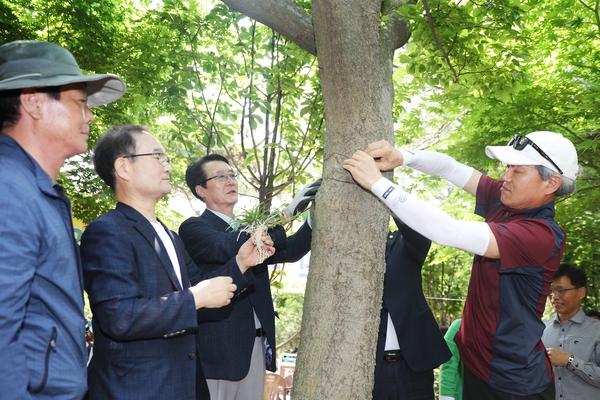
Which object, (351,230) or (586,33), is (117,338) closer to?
(351,230)

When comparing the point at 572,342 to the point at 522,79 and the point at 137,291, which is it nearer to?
the point at 522,79

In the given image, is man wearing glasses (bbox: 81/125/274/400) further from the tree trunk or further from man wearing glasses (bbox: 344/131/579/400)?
man wearing glasses (bbox: 344/131/579/400)

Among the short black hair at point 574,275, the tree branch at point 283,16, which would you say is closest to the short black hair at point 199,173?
the tree branch at point 283,16

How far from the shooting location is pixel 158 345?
2195mm

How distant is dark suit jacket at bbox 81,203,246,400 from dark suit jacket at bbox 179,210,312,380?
0.87 metres

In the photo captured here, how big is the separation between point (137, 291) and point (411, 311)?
1.60m

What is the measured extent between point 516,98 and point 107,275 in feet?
15.7

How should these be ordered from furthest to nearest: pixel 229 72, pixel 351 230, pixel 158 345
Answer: pixel 229 72, pixel 351 230, pixel 158 345

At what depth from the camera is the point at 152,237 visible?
2.36 meters

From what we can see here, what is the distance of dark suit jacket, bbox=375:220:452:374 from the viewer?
9.61ft

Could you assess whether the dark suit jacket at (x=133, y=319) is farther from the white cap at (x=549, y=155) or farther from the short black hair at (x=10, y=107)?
the white cap at (x=549, y=155)

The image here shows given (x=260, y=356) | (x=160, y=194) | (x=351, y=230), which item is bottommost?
(x=260, y=356)

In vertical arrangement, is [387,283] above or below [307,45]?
below

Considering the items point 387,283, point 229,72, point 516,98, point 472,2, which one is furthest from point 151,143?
point 516,98
